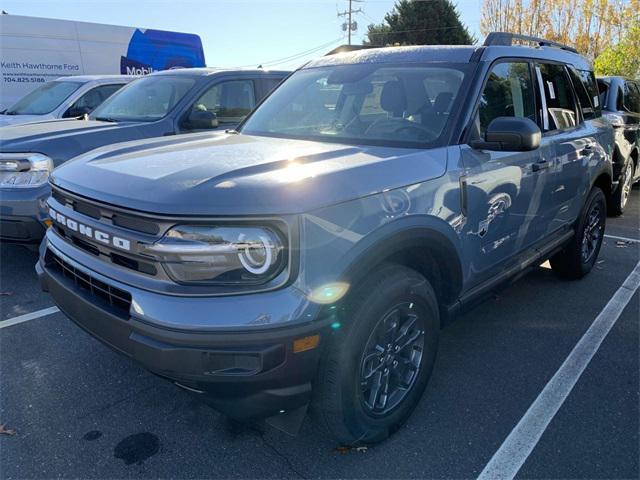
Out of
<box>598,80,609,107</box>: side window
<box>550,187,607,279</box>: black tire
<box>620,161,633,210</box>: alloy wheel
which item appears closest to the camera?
<box>550,187,607,279</box>: black tire

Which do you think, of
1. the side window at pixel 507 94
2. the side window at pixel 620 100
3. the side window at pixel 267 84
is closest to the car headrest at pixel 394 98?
the side window at pixel 507 94

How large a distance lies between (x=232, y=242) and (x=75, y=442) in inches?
55.6

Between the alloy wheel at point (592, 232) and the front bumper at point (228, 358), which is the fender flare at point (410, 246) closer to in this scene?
the front bumper at point (228, 358)

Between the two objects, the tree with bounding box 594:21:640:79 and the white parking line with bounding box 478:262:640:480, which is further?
the tree with bounding box 594:21:640:79

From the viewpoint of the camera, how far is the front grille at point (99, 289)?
2162 mm

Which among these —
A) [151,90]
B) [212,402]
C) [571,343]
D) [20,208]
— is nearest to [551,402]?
[571,343]

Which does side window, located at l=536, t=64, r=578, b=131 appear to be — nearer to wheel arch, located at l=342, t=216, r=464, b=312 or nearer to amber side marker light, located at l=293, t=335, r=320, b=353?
wheel arch, located at l=342, t=216, r=464, b=312

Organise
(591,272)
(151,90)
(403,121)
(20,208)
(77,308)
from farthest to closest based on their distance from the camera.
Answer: (151,90) < (591,272) < (20,208) < (403,121) < (77,308)

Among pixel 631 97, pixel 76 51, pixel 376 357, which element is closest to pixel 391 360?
pixel 376 357

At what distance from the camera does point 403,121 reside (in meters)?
3.03

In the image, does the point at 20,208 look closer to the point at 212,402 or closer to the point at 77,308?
the point at 77,308

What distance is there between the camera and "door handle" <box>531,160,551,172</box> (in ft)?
11.1

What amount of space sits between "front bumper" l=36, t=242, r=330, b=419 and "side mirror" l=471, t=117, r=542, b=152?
1.46 meters

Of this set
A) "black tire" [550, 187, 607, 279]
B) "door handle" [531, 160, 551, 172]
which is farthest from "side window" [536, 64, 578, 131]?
"black tire" [550, 187, 607, 279]
